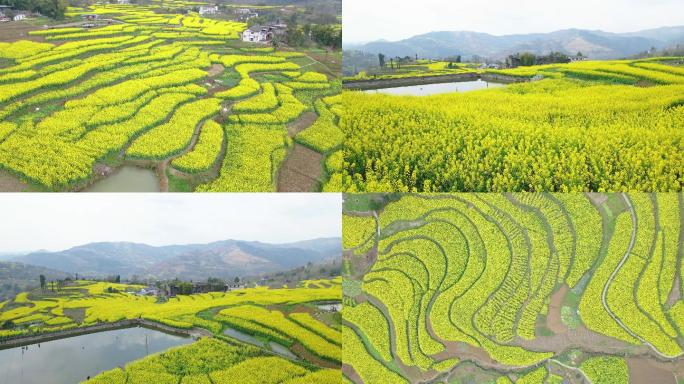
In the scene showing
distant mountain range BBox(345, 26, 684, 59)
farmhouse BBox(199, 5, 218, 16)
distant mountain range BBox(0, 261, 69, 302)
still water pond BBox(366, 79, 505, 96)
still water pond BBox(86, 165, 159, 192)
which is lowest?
distant mountain range BBox(0, 261, 69, 302)

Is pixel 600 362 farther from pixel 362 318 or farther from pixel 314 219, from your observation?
pixel 314 219

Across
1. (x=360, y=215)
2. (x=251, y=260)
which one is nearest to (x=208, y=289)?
(x=251, y=260)

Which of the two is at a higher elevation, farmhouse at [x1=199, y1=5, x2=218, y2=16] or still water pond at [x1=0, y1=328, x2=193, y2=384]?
farmhouse at [x1=199, y1=5, x2=218, y2=16]

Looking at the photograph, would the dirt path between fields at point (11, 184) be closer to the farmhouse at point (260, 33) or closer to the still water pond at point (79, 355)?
the still water pond at point (79, 355)

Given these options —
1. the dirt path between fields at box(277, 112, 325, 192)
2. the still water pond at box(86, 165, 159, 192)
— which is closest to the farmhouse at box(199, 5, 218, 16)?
the dirt path between fields at box(277, 112, 325, 192)

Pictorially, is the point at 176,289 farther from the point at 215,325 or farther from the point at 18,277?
the point at 18,277

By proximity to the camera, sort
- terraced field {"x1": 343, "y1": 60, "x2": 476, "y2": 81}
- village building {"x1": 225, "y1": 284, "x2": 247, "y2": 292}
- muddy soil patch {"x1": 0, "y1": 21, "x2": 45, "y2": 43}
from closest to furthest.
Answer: muddy soil patch {"x1": 0, "y1": 21, "x2": 45, "y2": 43}, terraced field {"x1": 343, "y1": 60, "x2": 476, "y2": 81}, village building {"x1": 225, "y1": 284, "x2": 247, "y2": 292}

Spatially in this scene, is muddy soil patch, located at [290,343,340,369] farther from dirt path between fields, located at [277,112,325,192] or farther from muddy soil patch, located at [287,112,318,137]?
muddy soil patch, located at [287,112,318,137]
